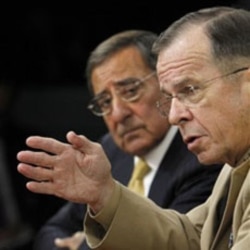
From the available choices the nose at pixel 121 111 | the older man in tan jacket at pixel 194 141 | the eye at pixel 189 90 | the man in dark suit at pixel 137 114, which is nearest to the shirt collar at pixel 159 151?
the man in dark suit at pixel 137 114

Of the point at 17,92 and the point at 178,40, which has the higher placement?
the point at 178,40

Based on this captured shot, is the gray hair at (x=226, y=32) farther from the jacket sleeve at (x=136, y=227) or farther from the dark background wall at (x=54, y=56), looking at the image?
the dark background wall at (x=54, y=56)

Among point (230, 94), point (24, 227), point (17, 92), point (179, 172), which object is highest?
point (230, 94)

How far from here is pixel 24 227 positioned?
15.4ft

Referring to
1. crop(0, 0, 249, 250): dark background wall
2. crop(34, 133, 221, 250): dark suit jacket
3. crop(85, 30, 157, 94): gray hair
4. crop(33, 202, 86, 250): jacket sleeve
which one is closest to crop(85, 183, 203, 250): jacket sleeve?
crop(34, 133, 221, 250): dark suit jacket

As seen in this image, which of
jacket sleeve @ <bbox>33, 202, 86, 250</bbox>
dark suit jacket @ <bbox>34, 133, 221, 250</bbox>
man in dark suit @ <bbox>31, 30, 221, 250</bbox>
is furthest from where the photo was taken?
jacket sleeve @ <bbox>33, 202, 86, 250</bbox>

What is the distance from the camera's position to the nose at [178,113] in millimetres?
2014

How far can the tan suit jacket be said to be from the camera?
2023 mm

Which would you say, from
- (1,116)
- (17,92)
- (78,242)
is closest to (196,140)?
(78,242)

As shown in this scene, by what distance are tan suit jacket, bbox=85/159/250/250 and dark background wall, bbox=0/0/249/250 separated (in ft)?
9.24

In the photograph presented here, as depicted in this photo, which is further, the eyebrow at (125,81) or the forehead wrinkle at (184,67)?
the eyebrow at (125,81)

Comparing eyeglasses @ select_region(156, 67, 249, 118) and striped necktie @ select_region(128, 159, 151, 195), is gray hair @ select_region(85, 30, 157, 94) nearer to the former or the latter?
striped necktie @ select_region(128, 159, 151, 195)

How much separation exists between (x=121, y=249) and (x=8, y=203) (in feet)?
8.97

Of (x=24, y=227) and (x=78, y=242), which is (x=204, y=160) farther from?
(x=24, y=227)
